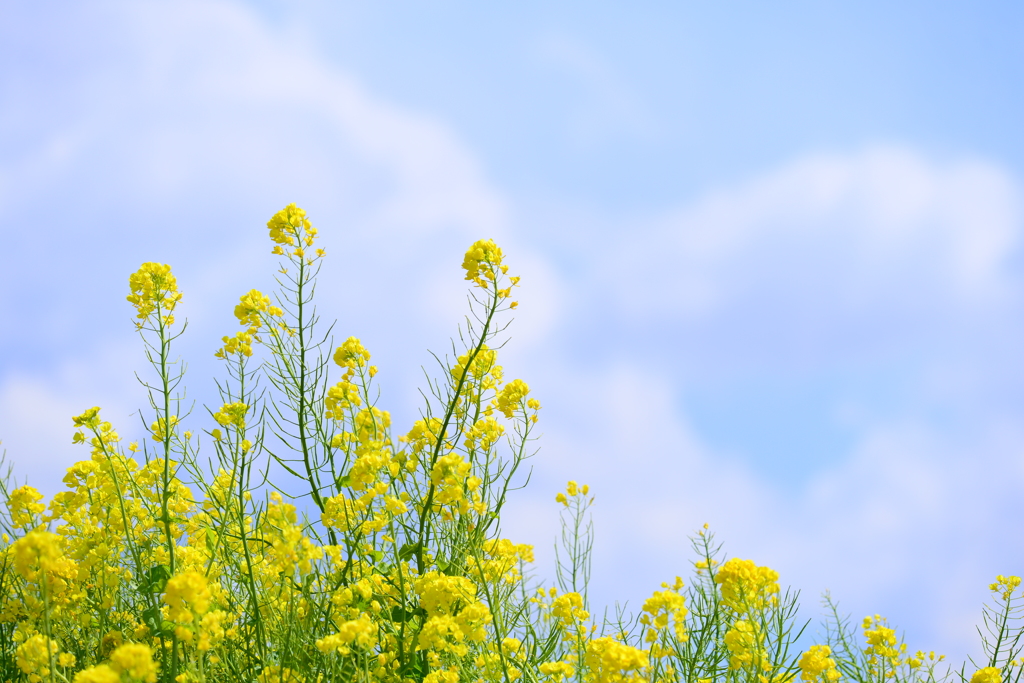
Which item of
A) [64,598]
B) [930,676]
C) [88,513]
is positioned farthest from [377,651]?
[930,676]

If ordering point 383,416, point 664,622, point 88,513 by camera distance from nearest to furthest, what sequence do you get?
1. point 664,622
2. point 383,416
3. point 88,513

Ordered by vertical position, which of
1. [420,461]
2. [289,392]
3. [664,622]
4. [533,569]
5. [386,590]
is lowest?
[664,622]

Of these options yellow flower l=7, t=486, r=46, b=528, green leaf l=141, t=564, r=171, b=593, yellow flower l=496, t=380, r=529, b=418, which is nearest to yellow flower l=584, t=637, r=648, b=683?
yellow flower l=496, t=380, r=529, b=418

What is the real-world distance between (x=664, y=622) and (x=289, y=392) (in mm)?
1672

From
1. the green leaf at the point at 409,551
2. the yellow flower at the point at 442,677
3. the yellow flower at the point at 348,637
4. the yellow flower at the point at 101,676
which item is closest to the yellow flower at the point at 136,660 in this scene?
the yellow flower at the point at 101,676

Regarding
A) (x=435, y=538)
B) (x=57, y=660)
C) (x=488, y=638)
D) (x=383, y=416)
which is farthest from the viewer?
(x=383, y=416)

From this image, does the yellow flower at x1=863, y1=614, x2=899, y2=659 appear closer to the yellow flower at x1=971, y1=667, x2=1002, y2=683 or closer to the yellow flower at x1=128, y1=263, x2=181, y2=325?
the yellow flower at x1=971, y1=667, x2=1002, y2=683

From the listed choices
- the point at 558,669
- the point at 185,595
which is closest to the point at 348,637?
the point at 185,595

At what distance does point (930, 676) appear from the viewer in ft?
13.3

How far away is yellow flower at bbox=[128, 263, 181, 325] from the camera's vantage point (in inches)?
121

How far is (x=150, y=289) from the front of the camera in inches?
120

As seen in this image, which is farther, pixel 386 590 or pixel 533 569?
pixel 533 569

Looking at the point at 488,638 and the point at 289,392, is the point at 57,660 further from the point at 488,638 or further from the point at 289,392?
the point at 488,638

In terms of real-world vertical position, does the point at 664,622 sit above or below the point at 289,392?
below
